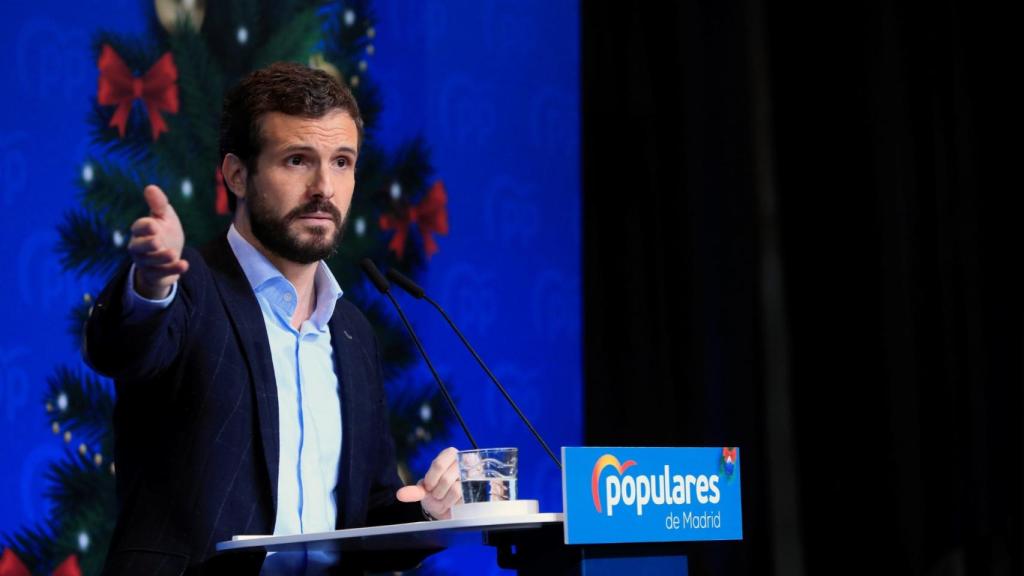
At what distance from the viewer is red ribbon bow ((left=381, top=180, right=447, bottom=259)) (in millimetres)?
3809

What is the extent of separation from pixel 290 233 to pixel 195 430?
433 mm

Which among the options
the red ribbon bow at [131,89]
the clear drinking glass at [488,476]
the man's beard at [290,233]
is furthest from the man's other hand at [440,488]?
the red ribbon bow at [131,89]

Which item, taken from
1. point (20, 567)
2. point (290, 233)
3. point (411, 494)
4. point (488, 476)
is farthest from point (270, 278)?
point (20, 567)

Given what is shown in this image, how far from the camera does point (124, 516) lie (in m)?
2.03

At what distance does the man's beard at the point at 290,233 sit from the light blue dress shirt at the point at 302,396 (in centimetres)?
4

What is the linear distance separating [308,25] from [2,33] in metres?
0.84

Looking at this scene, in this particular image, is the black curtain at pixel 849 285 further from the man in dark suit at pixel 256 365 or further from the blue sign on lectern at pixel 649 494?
the blue sign on lectern at pixel 649 494

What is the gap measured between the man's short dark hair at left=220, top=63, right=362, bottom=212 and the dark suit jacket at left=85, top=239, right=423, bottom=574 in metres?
0.29

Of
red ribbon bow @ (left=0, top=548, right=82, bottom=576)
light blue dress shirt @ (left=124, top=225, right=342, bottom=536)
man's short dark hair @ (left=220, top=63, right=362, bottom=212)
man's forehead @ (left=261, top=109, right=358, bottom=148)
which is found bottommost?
red ribbon bow @ (left=0, top=548, right=82, bottom=576)

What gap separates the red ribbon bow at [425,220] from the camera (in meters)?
3.81

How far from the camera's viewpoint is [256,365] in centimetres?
211

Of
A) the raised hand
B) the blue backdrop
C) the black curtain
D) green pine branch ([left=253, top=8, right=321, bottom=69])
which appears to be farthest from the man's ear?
the black curtain

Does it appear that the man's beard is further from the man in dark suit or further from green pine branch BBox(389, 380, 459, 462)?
green pine branch BBox(389, 380, 459, 462)

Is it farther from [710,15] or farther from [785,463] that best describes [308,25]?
[785,463]
